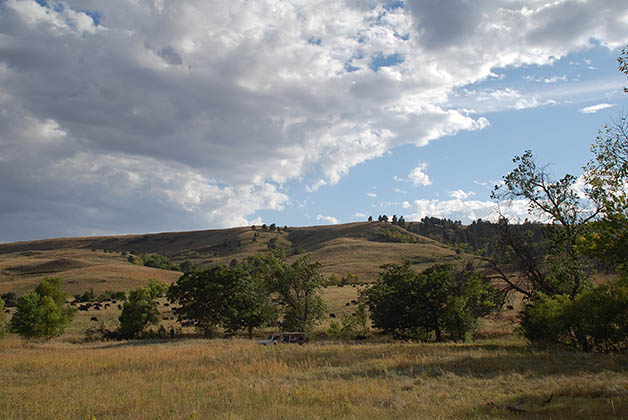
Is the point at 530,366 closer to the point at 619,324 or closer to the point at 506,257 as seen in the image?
the point at 619,324

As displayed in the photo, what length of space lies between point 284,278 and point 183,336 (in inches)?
461

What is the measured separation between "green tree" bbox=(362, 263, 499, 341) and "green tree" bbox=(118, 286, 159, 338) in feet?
74.5

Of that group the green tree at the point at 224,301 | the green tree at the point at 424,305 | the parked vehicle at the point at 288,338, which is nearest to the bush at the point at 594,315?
the green tree at the point at 424,305

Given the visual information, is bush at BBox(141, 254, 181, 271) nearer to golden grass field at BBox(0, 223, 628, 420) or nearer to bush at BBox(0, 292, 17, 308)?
bush at BBox(0, 292, 17, 308)

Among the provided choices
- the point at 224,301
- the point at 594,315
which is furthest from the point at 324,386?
the point at 224,301

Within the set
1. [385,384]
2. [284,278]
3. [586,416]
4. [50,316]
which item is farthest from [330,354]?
[50,316]

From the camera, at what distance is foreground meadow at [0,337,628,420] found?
954 cm

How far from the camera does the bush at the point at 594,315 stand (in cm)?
1823

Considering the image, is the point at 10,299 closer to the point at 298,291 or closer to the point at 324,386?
→ the point at 298,291

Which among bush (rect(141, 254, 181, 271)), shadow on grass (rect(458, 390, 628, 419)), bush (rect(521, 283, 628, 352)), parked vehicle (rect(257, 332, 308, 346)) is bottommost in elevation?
parked vehicle (rect(257, 332, 308, 346))

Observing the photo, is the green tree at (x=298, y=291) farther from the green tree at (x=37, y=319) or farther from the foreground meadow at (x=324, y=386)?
the green tree at (x=37, y=319)

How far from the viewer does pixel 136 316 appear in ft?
136

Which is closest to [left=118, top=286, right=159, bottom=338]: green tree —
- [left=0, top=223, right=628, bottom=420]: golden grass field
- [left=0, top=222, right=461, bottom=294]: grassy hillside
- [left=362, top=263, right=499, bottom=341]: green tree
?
[left=0, top=223, right=628, bottom=420]: golden grass field

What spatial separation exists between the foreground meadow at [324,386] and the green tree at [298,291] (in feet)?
59.8
